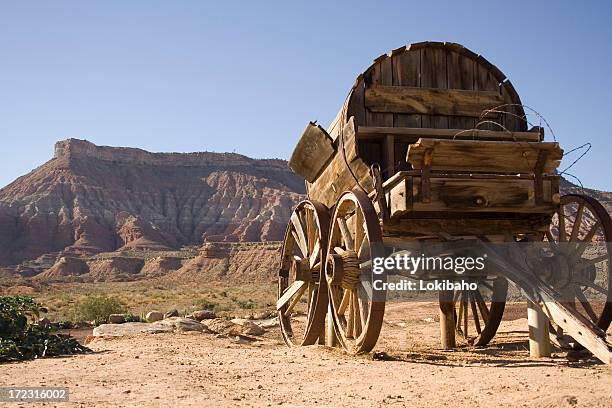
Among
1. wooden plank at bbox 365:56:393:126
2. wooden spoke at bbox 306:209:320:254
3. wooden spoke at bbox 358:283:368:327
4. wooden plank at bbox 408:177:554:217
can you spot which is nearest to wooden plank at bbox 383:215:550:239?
wooden plank at bbox 408:177:554:217

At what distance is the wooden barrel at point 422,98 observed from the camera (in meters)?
6.72

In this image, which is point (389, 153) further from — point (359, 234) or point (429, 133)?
point (359, 234)

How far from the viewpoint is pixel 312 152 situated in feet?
24.4

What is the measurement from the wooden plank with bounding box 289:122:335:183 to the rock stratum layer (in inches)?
2577

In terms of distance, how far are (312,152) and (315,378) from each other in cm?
345

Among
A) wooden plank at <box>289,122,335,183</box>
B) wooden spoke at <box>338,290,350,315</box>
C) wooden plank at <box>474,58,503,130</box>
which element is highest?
wooden plank at <box>474,58,503,130</box>

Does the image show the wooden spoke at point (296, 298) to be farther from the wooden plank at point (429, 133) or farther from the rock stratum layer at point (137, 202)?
the rock stratum layer at point (137, 202)

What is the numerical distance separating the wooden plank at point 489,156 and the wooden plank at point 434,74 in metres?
1.71

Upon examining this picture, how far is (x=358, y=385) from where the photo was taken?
4.22m

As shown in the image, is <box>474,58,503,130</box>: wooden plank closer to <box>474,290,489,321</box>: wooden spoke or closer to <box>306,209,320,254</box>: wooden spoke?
<box>474,290,489,321</box>: wooden spoke

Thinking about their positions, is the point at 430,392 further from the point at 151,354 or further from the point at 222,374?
the point at 151,354

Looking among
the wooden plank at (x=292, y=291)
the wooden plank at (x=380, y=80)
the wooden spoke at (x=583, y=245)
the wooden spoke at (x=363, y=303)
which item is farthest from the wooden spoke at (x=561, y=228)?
the wooden plank at (x=292, y=291)

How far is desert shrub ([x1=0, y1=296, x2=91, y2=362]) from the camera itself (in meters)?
6.62

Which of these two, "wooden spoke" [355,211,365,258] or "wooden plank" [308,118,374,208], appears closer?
"wooden spoke" [355,211,365,258]
